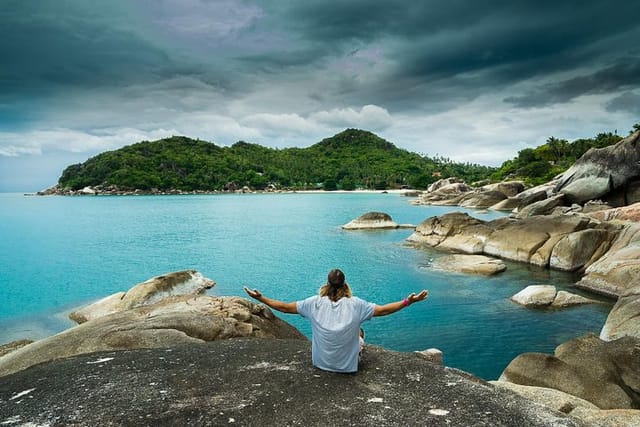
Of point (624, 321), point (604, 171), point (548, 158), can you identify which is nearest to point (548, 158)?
point (548, 158)

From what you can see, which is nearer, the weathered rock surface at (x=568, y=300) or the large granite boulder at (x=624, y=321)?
the large granite boulder at (x=624, y=321)

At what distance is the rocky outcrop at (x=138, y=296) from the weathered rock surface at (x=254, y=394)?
14012mm

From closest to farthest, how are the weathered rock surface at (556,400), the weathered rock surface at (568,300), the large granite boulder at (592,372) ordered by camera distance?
the weathered rock surface at (556,400) < the large granite boulder at (592,372) < the weathered rock surface at (568,300)

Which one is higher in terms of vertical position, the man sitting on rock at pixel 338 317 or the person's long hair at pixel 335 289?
the person's long hair at pixel 335 289

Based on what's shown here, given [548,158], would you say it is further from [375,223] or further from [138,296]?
[138,296]

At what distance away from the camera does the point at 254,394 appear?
6.80 metres

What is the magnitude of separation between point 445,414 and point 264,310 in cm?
900

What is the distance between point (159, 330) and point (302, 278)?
75.1 feet

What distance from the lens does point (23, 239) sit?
60812mm

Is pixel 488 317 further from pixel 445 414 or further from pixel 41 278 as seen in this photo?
pixel 41 278

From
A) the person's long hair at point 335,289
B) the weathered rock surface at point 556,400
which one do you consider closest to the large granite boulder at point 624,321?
the weathered rock surface at point 556,400

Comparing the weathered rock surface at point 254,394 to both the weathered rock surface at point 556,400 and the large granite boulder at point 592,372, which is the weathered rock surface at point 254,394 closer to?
the weathered rock surface at point 556,400

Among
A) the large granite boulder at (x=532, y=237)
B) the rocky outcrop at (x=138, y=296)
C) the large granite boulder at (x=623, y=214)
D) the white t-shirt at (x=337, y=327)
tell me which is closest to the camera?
the white t-shirt at (x=337, y=327)

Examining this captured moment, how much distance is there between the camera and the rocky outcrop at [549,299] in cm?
2273
